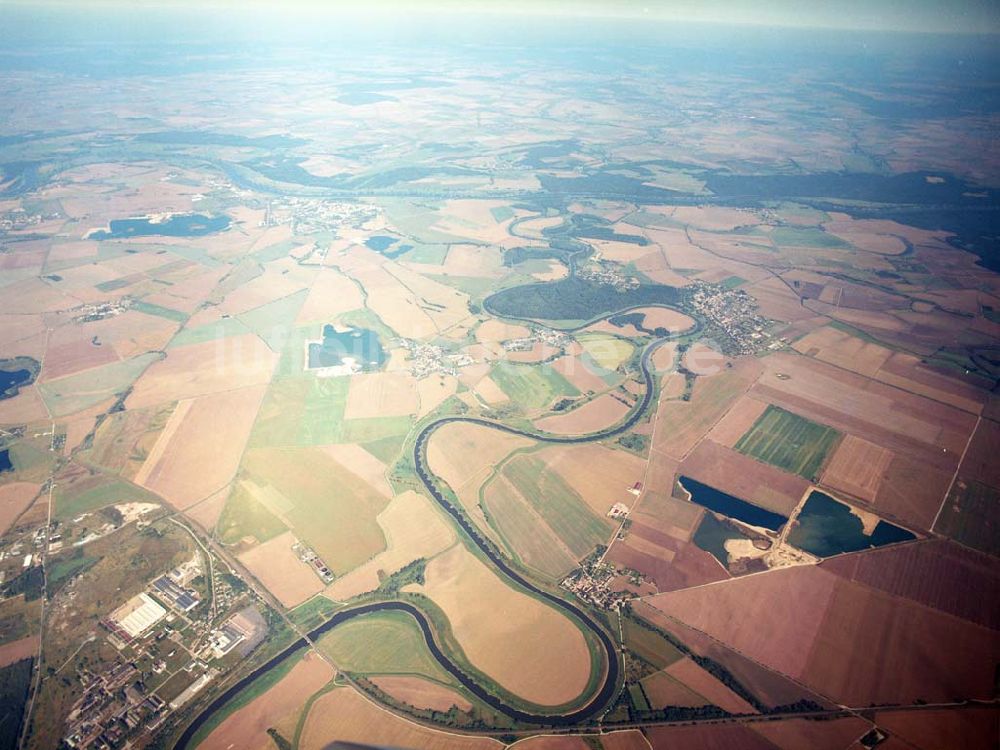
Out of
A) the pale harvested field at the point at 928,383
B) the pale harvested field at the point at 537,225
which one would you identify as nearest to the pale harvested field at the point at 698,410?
the pale harvested field at the point at 928,383

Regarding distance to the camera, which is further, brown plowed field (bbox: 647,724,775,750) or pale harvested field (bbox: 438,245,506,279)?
pale harvested field (bbox: 438,245,506,279)

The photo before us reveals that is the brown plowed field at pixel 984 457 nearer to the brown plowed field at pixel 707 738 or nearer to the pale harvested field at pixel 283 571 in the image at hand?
the brown plowed field at pixel 707 738

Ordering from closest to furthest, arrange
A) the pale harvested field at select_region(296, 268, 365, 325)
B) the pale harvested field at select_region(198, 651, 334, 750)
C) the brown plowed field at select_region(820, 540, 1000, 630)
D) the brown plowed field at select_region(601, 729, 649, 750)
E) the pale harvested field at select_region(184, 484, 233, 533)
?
the pale harvested field at select_region(198, 651, 334, 750), the brown plowed field at select_region(601, 729, 649, 750), the brown plowed field at select_region(820, 540, 1000, 630), the pale harvested field at select_region(184, 484, 233, 533), the pale harvested field at select_region(296, 268, 365, 325)

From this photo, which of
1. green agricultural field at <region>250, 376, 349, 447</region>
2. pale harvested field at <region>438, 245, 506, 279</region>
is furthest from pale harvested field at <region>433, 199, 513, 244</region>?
green agricultural field at <region>250, 376, 349, 447</region>

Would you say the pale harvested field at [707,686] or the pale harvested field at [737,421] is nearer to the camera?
the pale harvested field at [707,686]

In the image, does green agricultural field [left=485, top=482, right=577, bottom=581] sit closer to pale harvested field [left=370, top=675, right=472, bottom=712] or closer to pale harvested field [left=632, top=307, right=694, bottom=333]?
pale harvested field [left=370, top=675, right=472, bottom=712]

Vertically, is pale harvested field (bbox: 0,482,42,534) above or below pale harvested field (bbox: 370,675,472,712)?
above
